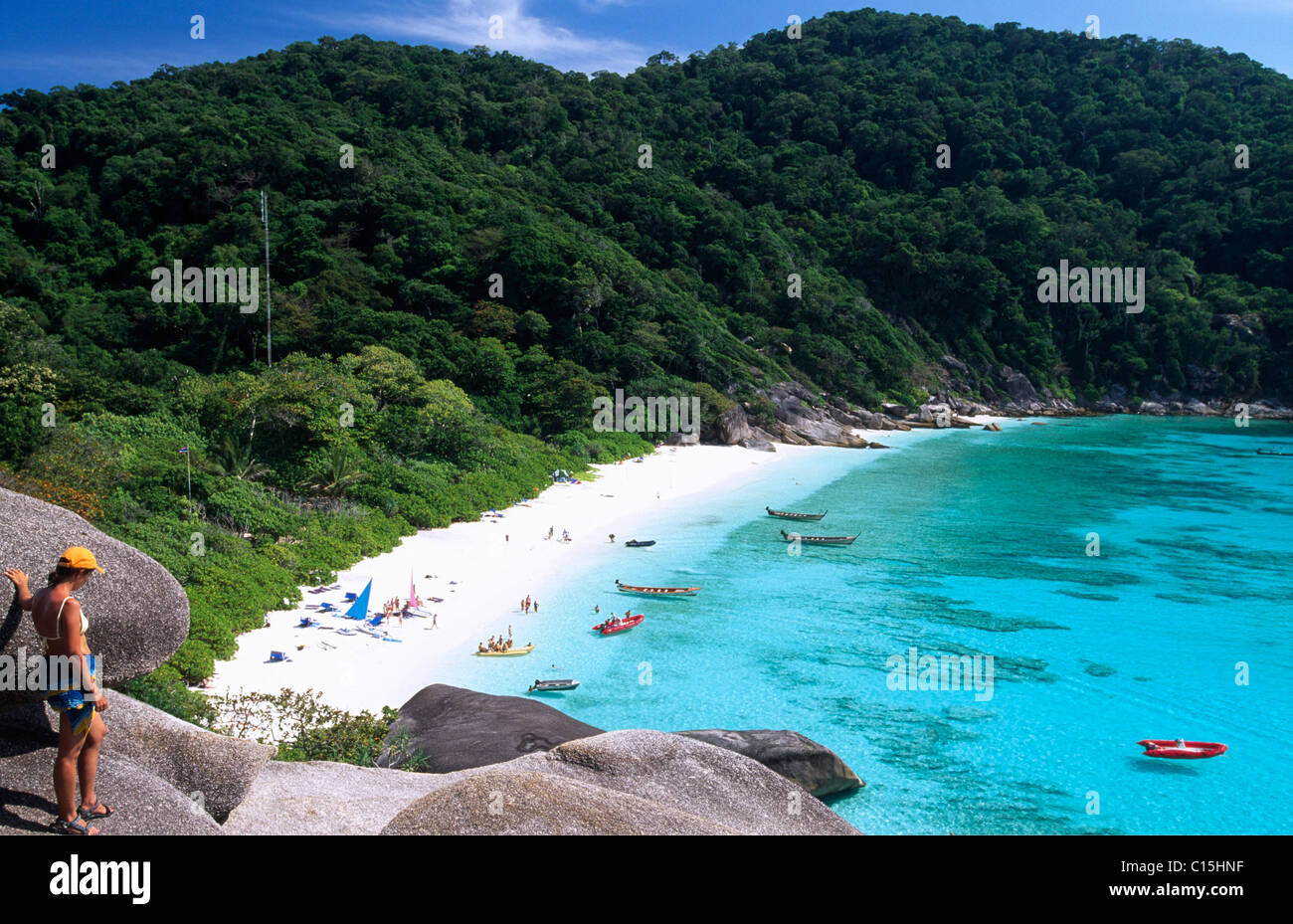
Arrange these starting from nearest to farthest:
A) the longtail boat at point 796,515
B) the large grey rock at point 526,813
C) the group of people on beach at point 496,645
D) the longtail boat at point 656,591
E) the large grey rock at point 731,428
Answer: the large grey rock at point 526,813 < the group of people on beach at point 496,645 < the longtail boat at point 656,591 < the longtail boat at point 796,515 < the large grey rock at point 731,428

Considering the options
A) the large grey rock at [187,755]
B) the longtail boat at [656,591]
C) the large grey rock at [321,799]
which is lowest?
the longtail boat at [656,591]

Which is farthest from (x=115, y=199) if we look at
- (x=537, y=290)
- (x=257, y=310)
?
(x=537, y=290)

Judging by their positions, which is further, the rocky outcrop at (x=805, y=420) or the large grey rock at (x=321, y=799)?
the rocky outcrop at (x=805, y=420)

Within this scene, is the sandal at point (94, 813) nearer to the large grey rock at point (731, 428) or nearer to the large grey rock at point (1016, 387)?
the large grey rock at point (731, 428)

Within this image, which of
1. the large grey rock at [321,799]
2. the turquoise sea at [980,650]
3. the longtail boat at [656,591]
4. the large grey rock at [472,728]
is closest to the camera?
the large grey rock at [321,799]

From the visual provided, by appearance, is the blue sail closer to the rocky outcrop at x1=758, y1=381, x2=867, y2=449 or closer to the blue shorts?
the blue shorts

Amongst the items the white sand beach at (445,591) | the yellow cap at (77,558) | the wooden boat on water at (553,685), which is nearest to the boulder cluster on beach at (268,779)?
the yellow cap at (77,558)

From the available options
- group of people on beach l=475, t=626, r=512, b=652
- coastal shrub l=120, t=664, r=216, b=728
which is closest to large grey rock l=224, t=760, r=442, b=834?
coastal shrub l=120, t=664, r=216, b=728
